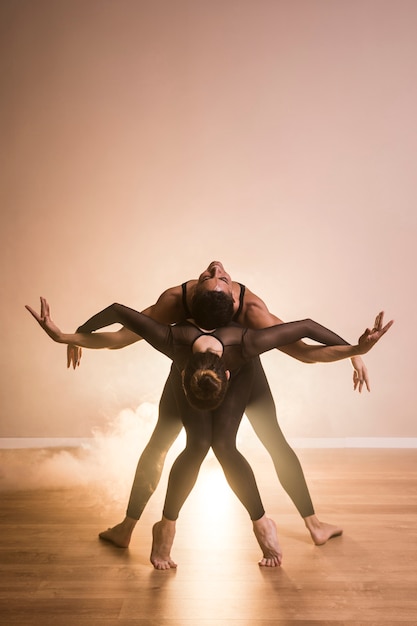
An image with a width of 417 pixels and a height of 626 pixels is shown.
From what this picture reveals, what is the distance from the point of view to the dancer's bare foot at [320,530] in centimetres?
262

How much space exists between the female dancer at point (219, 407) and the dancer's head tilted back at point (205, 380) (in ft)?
0.11

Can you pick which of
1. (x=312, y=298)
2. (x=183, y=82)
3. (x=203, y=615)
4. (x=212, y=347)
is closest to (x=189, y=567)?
(x=203, y=615)

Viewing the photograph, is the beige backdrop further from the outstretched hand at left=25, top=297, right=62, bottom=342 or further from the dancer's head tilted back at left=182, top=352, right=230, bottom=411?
the dancer's head tilted back at left=182, top=352, right=230, bottom=411

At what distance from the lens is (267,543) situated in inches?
95.2

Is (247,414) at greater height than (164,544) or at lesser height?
greater

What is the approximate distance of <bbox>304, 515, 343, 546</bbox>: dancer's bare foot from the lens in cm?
262

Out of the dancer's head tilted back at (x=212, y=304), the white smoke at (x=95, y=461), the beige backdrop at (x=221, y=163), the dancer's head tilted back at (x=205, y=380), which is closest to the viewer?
the dancer's head tilted back at (x=205, y=380)

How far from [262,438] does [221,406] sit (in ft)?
1.16

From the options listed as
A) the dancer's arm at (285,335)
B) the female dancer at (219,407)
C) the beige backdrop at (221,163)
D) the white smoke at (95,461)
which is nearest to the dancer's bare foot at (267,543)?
the female dancer at (219,407)

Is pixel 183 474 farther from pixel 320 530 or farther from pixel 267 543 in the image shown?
pixel 320 530

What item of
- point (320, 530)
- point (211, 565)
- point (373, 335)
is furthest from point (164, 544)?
point (373, 335)

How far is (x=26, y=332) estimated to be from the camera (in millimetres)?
4328

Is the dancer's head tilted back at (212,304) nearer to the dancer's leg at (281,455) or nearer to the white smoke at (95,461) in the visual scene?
the dancer's leg at (281,455)

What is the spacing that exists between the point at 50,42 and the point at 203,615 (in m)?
3.65
